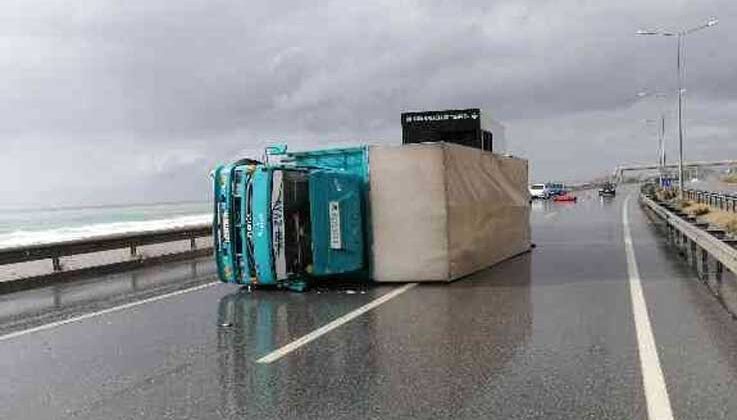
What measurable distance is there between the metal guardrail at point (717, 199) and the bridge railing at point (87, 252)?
21.7m

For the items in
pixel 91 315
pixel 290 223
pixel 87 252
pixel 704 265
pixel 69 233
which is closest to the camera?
pixel 91 315

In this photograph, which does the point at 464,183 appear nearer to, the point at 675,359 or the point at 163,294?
the point at 163,294

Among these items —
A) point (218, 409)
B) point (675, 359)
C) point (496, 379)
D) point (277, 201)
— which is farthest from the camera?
point (277, 201)

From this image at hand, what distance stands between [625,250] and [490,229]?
4.16 m

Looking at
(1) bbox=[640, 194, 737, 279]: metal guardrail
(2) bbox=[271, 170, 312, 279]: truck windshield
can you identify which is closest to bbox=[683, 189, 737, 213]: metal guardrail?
(1) bbox=[640, 194, 737, 279]: metal guardrail

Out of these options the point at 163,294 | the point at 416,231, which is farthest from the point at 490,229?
the point at 163,294

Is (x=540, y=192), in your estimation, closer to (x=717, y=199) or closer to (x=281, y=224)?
(x=717, y=199)

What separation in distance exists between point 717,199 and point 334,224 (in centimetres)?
3149

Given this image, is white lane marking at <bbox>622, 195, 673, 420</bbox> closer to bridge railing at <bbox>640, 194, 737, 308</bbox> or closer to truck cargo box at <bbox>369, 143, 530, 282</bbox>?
bridge railing at <bbox>640, 194, 737, 308</bbox>

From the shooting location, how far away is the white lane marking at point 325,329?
791 centimetres

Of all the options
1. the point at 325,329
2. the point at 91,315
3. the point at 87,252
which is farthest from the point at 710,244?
the point at 87,252

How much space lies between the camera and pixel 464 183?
1498cm

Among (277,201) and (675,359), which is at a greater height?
(277,201)

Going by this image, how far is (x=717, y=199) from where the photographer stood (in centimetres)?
3956
